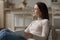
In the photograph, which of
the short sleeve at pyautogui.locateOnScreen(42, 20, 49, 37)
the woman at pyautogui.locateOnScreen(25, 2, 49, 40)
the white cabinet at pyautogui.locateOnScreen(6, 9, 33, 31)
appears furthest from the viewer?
the white cabinet at pyautogui.locateOnScreen(6, 9, 33, 31)

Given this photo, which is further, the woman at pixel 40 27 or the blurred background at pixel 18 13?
the blurred background at pixel 18 13

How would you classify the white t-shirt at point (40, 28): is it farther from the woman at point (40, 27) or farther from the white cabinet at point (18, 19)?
the white cabinet at point (18, 19)

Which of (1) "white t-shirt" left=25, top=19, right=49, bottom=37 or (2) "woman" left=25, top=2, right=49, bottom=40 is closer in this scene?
(2) "woman" left=25, top=2, right=49, bottom=40

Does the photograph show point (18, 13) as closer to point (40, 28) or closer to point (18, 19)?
point (18, 19)

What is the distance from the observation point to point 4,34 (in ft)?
5.82

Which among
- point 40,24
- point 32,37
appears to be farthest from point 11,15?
point 32,37

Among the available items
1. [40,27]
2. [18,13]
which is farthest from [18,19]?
[40,27]

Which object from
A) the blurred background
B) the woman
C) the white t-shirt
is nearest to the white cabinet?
the blurred background

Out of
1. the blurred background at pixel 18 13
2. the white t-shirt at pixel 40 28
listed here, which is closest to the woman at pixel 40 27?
the white t-shirt at pixel 40 28

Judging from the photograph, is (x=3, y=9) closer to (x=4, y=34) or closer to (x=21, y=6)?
(x=21, y=6)

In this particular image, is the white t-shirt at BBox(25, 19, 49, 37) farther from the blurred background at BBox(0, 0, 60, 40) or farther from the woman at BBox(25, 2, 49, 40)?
the blurred background at BBox(0, 0, 60, 40)

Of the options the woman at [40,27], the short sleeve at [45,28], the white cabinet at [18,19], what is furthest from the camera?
the white cabinet at [18,19]

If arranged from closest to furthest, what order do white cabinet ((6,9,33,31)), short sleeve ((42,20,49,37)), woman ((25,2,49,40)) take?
woman ((25,2,49,40))
short sleeve ((42,20,49,37))
white cabinet ((6,9,33,31))

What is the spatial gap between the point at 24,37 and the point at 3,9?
2576 mm
